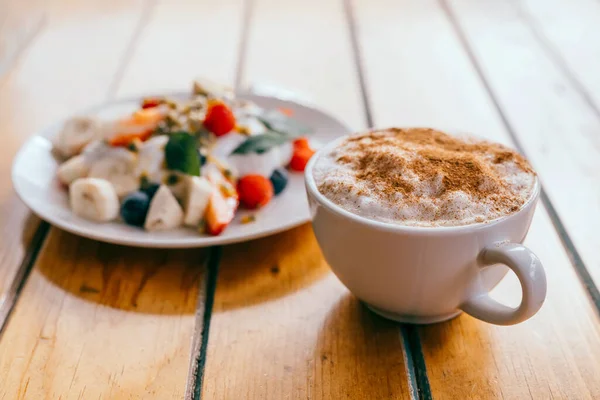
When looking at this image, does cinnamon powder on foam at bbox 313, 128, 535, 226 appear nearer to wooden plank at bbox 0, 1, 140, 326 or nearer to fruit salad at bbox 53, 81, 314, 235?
fruit salad at bbox 53, 81, 314, 235

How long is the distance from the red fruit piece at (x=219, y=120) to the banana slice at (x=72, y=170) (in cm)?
20

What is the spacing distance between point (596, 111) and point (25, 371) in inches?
43.2

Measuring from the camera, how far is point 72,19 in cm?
191

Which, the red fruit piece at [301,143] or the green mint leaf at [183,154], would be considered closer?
the green mint leaf at [183,154]

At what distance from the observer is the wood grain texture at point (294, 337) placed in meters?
0.65

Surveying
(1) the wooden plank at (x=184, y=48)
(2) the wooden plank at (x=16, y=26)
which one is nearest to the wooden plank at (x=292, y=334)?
(1) the wooden plank at (x=184, y=48)

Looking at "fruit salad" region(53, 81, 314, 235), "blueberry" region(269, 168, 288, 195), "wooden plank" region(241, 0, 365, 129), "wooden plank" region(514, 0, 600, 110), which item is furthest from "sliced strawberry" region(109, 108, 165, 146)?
"wooden plank" region(514, 0, 600, 110)

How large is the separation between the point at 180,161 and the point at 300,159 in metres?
0.20

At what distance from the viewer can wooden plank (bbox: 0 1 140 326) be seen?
919 mm

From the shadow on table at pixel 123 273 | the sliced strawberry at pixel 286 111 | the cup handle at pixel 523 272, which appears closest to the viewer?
the cup handle at pixel 523 272

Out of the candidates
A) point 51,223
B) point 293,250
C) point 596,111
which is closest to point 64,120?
point 51,223

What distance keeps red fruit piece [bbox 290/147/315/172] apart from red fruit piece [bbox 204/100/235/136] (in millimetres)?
115

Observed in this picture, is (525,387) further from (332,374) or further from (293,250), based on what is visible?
(293,250)

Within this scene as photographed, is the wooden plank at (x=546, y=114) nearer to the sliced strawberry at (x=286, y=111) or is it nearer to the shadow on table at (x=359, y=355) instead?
the shadow on table at (x=359, y=355)
